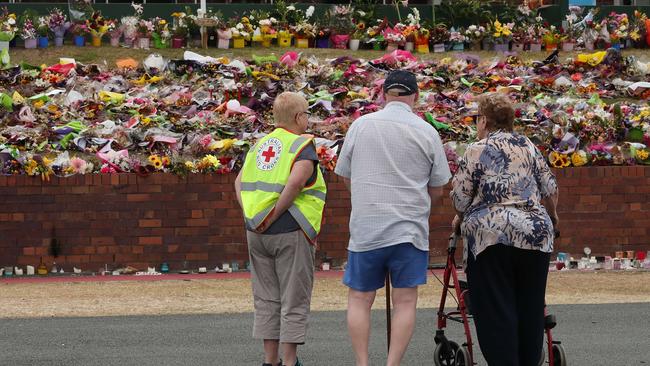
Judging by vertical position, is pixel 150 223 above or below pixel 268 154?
below

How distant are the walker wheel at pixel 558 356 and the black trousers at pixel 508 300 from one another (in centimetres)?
53

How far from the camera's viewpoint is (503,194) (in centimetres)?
761

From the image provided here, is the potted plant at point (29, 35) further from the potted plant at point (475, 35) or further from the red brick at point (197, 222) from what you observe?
the red brick at point (197, 222)

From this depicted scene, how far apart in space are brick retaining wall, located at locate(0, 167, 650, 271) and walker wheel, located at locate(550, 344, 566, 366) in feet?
23.1

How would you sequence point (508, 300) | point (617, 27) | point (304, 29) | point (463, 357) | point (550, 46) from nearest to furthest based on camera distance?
point (508, 300), point (463, 357), point (304, 29), point (550, 46), point (617, 27)

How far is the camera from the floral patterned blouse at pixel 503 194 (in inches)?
296

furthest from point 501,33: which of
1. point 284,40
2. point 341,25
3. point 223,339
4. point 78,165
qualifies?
point 223,339

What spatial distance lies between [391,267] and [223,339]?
2.89 m

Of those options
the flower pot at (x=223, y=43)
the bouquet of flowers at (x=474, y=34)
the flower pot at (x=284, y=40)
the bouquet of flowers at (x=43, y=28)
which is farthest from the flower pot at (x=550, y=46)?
the bouquet of flowers at (x=43, y=28)

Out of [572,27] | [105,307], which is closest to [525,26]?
[572,27]

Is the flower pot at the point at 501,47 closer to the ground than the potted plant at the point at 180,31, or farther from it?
closer to the ground

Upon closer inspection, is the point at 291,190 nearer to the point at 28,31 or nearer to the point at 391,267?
the point at 391,267

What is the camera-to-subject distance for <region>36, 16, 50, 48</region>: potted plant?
70.9ft

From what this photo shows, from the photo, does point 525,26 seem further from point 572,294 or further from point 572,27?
point 572,294
